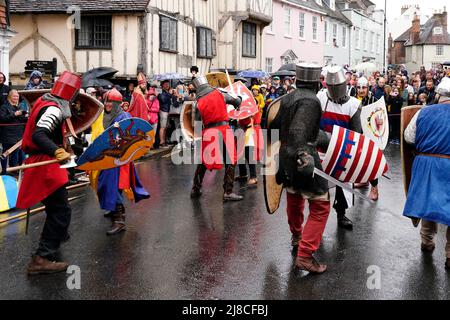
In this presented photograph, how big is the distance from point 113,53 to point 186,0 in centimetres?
409

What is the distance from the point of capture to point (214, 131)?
815 cm

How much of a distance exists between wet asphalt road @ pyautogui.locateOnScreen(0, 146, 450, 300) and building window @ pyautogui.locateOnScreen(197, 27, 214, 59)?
1422 cm

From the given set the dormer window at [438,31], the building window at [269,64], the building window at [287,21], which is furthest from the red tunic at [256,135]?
the dormer window at [438,31]

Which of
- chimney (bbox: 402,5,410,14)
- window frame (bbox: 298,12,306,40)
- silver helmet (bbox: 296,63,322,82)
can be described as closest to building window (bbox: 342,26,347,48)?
window frame (bbox: 298,12,306,40)

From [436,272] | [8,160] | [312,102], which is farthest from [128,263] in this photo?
[8,160]

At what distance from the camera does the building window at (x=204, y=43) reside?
2144 cm

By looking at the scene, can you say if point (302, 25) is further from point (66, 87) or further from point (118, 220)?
point (66, 87)

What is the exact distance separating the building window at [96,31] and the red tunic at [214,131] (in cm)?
1114

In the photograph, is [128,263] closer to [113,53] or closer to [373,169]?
[373,169]

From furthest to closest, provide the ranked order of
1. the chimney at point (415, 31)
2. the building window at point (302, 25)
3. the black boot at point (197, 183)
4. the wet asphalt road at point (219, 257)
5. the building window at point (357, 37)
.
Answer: the chimney at point (415, 31)
the building window at point (357, 37)
the building window at point (302, 25)
the black boot at point (197, 183)
the wet asphalt road at point (219, 257)

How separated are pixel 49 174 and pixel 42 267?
885 mm

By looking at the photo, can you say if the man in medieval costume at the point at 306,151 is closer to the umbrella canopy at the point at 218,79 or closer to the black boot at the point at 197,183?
the black boot at the point at 197,183

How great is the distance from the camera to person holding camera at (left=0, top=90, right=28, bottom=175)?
9.94 meters

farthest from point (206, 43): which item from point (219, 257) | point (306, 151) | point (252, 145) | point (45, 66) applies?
point (306, 151)
